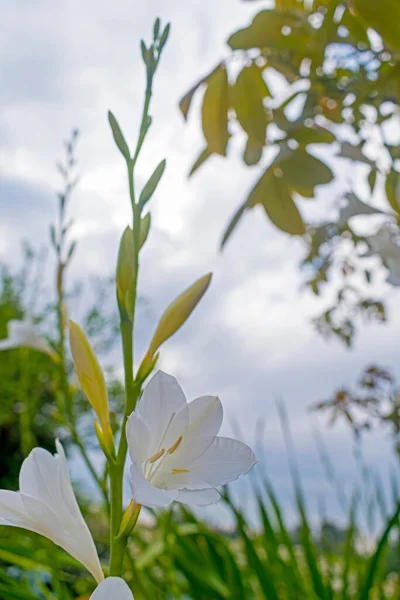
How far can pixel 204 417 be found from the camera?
179mm

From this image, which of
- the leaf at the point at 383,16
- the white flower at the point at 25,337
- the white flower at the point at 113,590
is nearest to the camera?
the white flower at the point at 113,590

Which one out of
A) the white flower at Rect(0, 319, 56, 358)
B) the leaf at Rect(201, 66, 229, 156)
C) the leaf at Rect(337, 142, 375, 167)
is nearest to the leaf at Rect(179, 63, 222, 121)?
the leaf at Rect(201, 66, 229, 156)

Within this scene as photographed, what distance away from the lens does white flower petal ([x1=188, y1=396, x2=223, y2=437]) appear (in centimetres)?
18

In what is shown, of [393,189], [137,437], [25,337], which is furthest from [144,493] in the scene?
[25,337]

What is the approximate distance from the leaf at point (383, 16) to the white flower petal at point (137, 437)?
0.35 meters

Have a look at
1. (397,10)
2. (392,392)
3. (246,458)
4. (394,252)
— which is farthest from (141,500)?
(392,392)

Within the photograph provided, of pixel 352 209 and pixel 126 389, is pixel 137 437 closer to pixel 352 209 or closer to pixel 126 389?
pixel 126 389

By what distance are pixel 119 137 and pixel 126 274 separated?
5cm

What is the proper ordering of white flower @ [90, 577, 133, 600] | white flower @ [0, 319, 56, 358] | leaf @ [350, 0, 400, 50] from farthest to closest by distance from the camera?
white flower @ [0, 319, 56, 358]
leaf @ [350, 0, 400, 50]
white flower @ [90, 577, 133, 600]

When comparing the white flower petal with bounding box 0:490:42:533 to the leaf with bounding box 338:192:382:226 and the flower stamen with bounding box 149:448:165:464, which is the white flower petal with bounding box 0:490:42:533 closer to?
the flower stamen with bounding box 149:448:165:464

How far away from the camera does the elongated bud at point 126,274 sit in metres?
0.19

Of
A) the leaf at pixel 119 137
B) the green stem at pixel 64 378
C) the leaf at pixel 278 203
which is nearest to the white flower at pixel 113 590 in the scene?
the leaf at pixel 119 137

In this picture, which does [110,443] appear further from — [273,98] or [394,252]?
[273,98]

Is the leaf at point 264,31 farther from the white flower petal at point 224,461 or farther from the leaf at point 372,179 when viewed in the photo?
the white flower petal at point 224,461
